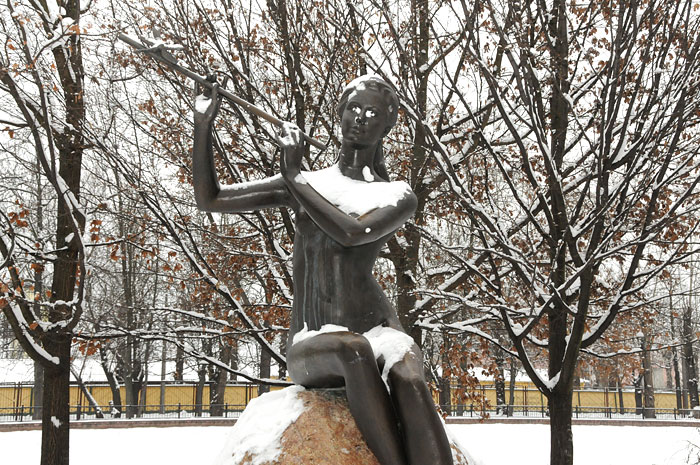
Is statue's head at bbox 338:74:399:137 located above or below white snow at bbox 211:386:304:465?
above

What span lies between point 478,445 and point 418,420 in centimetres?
1446

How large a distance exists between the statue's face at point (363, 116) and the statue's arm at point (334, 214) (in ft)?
1.03

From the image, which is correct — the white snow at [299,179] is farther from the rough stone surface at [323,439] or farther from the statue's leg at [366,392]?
the rough stone surface at [323,439]

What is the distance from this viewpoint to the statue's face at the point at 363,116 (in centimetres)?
348

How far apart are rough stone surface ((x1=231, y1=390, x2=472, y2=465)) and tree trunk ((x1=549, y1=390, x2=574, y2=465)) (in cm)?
409

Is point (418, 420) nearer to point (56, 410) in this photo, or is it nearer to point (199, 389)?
point (56, 410)

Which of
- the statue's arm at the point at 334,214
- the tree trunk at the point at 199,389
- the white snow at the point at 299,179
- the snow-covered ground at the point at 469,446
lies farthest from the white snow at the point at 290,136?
the tree trunk at the point at 199,389

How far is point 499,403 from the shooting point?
2811 centimetres

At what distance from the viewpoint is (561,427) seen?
6852 millimetres

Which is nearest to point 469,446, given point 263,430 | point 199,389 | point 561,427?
point 561,427

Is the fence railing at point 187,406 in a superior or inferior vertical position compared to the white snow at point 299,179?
inferior

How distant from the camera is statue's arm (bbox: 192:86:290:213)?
3.45m

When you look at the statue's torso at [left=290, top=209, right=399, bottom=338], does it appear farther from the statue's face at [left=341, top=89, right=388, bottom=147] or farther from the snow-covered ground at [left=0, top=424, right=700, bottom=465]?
the snow-covered ground at [left=0, top=424, right=700, bottom=465]

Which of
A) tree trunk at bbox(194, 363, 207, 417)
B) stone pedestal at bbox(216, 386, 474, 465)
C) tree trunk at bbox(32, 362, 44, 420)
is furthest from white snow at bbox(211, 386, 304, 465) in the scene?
tree trunk at bbox(194, 363, 207, 417)
